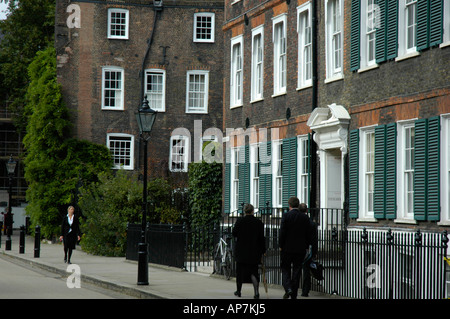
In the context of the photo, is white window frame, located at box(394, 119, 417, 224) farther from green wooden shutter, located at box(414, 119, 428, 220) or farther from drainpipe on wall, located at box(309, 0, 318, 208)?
drainpipe on wall, located at box(309, 0, 318, 208)

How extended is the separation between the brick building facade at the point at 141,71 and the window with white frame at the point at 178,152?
0.17 ft

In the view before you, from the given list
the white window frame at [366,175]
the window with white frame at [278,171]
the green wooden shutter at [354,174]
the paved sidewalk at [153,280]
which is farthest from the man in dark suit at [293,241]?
the window with white frame at [278,171]

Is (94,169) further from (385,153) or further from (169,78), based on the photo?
(385,153)

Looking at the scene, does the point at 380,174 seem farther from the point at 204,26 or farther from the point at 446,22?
the point at 204,26

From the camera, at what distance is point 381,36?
21.1 m

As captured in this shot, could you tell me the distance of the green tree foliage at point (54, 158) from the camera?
42531mm

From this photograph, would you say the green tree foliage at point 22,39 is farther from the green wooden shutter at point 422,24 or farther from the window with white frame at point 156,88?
the green wooden shutter at point 422,24

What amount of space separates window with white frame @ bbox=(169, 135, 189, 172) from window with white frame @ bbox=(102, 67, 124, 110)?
10.6ft

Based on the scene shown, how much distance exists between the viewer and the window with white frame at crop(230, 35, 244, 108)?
3117 cm

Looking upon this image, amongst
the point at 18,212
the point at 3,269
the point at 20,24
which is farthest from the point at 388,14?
the point at 18,212

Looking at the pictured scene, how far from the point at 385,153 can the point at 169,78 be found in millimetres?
25376

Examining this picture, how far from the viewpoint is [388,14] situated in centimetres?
2067

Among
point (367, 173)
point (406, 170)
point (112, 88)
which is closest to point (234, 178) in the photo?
point (367, 173)
